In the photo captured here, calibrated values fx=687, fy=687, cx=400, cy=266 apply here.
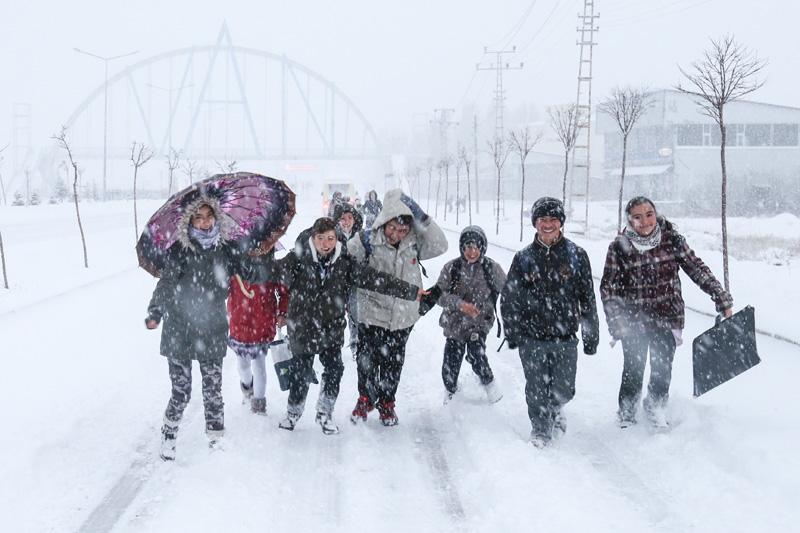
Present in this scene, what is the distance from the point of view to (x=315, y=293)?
4805mm

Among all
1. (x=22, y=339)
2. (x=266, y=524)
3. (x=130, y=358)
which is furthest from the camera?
(x=22, y=339)

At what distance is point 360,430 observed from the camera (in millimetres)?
5098

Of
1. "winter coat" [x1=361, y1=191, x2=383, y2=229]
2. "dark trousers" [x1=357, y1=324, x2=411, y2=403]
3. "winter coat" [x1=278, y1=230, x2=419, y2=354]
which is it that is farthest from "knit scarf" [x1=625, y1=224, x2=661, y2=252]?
"winter coat" [x1=361, y1=191, x2=383, y2=229]

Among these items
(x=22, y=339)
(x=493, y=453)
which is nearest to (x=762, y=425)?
(x=493, y=453)

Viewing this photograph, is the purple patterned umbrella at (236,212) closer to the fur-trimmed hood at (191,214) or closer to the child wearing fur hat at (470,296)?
the fur-trimmed hood at (191,214)

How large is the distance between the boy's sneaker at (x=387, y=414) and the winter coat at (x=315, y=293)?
694mm

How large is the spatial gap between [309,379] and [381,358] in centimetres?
58

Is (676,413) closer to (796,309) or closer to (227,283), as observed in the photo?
(227,283)

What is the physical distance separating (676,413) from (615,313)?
104 centimetres

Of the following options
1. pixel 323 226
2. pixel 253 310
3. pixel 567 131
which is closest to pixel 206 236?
pixel 323 226

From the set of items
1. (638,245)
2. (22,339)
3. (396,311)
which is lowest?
(22,339)

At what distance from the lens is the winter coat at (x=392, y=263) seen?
4.99m

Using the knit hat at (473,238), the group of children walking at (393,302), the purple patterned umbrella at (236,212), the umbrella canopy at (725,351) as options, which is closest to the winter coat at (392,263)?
the group of children walking at (393,302)

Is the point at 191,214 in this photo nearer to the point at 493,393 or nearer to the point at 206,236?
the point at 206,236
